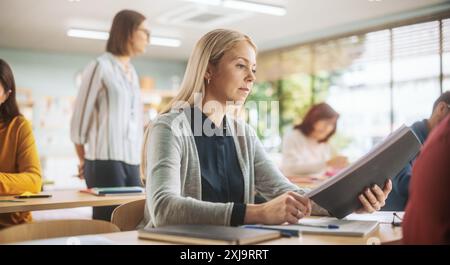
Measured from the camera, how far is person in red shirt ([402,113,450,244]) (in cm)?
93

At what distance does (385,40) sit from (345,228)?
6381 mm

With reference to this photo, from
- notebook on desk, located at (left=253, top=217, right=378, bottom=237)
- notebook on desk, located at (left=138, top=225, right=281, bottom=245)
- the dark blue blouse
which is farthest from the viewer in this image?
the dark blue blouse

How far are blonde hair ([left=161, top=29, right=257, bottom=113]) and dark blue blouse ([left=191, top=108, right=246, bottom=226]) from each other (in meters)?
0.07

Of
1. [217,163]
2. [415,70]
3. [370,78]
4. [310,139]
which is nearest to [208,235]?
[217,163]

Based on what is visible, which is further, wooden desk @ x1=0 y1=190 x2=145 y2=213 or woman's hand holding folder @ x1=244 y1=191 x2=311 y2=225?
wooden desk @ x1=0 y1=190 x2=145 y2=213

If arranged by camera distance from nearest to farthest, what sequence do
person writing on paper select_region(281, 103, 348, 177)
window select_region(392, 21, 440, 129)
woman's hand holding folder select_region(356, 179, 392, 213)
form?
woman's hand holding folder select_region(356, 179, 392, 213) → person writing on paper select_region(281, 103, 348, 177) → window select_region(392, 21, 440, 129)

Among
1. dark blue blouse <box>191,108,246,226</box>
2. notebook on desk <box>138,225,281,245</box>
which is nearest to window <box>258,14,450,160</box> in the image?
dark blue blouse <box>191,108,246,226</box>

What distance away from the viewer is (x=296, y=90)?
877 cm

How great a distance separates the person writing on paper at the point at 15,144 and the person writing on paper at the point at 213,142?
0.90m

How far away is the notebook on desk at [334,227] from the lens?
125 centimetres

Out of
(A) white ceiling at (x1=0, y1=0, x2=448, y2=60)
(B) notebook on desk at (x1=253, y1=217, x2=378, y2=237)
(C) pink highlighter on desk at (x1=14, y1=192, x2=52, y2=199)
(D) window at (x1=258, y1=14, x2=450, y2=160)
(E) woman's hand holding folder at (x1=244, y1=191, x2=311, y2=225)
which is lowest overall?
(C) pink highlighter on desk at (x1=14, y1=192, x2=52, y2=199)

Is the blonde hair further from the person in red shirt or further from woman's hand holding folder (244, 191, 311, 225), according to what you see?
the person in red shirt

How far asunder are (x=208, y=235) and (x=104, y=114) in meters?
2.03

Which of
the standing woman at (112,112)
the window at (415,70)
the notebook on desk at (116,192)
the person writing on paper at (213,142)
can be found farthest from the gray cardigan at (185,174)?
the window at (415,70)
